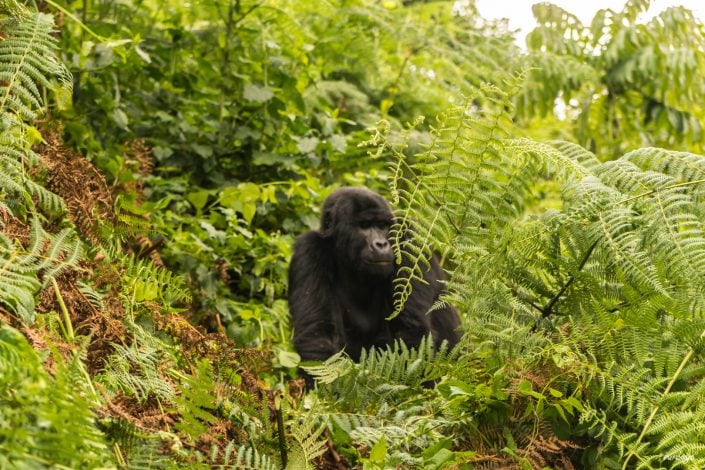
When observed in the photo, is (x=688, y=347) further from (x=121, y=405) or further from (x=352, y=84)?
(x=352, y=84)

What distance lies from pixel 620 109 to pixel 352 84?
8.69 ft

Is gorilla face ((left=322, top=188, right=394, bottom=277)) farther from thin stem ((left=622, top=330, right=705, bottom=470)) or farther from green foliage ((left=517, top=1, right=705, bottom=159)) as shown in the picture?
green foliage ((left=517, top=1, right=705, bottom=159))

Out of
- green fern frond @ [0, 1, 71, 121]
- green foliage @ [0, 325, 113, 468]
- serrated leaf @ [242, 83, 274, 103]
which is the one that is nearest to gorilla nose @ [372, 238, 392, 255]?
serrated leaf @ [242, 83, 274, 103]

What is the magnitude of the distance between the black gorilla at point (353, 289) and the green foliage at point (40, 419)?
2802 mm

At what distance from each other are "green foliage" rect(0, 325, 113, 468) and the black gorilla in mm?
2802

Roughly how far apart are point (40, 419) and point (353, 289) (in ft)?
11.5

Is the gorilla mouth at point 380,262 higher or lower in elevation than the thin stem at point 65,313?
lower

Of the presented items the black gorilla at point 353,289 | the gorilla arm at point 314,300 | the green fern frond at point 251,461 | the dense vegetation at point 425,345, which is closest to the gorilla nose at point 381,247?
the black gorilla at point 353,289

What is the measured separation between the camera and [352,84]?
7.38 meters

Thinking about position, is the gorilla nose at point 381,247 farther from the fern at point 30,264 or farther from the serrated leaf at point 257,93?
the fern at point 30,264

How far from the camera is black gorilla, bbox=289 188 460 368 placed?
14.7 ft

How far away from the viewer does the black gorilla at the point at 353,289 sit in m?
4.48

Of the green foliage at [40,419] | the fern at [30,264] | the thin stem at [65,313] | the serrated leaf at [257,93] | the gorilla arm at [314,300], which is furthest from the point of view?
the serrated leaf at [257,93]

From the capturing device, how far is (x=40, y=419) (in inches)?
58.0
